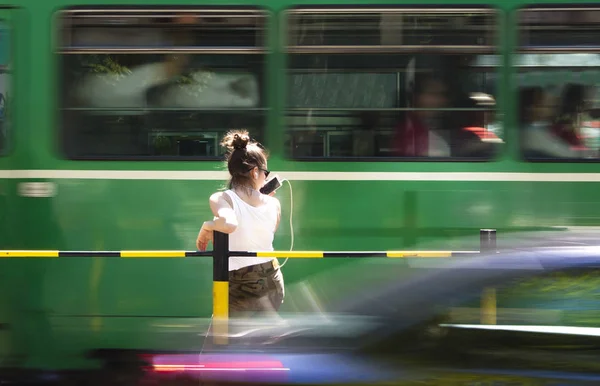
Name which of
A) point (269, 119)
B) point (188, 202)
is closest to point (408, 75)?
→ point (269, 119)

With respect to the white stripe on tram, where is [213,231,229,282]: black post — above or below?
below

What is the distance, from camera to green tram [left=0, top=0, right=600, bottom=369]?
22.2 ft

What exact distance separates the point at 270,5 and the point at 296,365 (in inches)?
164

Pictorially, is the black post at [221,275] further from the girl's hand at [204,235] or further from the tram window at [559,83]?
the tram window at [559,83]

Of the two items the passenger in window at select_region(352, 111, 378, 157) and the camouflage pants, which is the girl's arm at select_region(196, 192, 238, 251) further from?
the passenger in window at select_region(352, 111, 378, 157)

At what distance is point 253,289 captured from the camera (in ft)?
18.7

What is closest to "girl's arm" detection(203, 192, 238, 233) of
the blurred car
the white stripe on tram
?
the white stripe on tram

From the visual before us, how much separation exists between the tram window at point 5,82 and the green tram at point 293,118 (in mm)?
14

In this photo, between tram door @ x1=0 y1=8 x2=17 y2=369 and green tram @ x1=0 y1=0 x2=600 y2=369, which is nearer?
green tram @ x1=0 y1=0 x2=600 y2=369

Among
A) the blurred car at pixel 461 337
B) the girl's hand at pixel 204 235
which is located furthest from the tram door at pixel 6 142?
the blurred car at pixel 461 337

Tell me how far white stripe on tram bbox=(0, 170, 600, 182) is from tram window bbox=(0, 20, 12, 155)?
9.8 inches

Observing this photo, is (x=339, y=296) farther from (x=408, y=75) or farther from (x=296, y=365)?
(x=408, y=75)

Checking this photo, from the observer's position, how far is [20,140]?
22.6 ft

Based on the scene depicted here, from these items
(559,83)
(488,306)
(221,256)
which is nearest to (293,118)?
(221,256)
